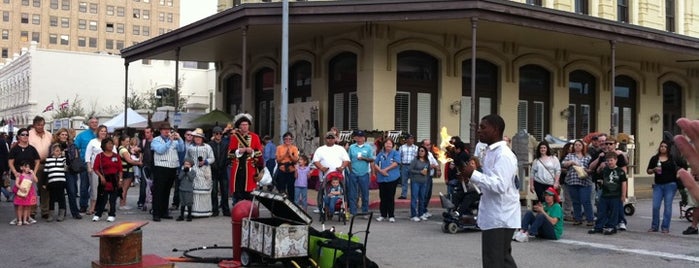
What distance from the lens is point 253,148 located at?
1273cm

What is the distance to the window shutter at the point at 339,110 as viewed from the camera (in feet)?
72.3

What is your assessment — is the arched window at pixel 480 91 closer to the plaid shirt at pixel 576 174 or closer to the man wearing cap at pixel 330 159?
the plaid shirt at pixel 576 174

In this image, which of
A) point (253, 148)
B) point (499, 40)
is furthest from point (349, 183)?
point (499, 40)

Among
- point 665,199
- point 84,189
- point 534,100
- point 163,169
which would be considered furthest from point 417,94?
point 84,189

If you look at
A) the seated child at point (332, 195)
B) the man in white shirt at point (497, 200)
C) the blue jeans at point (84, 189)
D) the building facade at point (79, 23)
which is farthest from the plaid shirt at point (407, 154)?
the building facade at point (79, 23)

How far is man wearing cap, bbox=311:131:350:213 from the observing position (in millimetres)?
13031

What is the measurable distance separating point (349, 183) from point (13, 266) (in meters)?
6.92

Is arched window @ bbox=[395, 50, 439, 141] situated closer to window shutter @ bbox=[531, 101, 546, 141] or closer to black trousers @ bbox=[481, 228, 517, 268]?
window shutter @ bbox=[531, 101, 546, 141]

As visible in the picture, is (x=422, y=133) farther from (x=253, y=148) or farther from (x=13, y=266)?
(x=13, y=266)

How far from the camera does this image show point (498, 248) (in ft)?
19.1

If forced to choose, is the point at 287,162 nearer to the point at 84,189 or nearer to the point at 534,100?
the point at 84,189

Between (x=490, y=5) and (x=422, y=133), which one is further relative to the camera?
(x=422, y=133)

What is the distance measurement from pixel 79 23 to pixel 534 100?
9062 cm

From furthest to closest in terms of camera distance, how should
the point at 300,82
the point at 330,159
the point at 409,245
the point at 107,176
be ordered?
the point at 300,82 < the point at 330,159 < the point at 107,176 < the point at 409,245
